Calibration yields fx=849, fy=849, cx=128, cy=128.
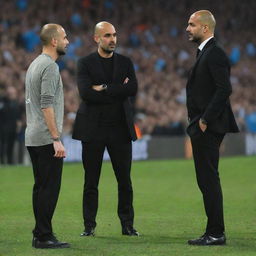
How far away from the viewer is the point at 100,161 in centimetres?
942

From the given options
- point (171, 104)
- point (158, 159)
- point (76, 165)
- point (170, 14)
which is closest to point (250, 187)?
point (76, 165)

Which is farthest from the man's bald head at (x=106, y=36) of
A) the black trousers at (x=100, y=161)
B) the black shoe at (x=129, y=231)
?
the black shoe at (x=129, y=231)

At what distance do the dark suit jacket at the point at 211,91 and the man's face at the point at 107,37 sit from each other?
1.13 m

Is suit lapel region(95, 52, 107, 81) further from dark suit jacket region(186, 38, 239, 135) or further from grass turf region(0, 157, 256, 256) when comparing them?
grass turf region(0, 157, 256, 256)

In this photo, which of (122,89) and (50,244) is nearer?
(50,244)

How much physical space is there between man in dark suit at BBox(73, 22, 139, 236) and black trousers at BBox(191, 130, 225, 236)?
1.16 m

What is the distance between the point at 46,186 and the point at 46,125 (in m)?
0.60

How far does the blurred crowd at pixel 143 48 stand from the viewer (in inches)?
888

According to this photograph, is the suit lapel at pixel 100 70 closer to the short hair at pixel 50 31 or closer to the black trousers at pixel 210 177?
the short hair at pixel 50 31

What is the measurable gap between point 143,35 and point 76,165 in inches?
431

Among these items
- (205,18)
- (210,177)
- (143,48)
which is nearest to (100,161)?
(210,177)

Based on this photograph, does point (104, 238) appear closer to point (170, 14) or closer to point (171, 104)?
point (171, 104)

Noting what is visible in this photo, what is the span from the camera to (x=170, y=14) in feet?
106

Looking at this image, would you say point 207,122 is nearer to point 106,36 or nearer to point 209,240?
point 209,240
